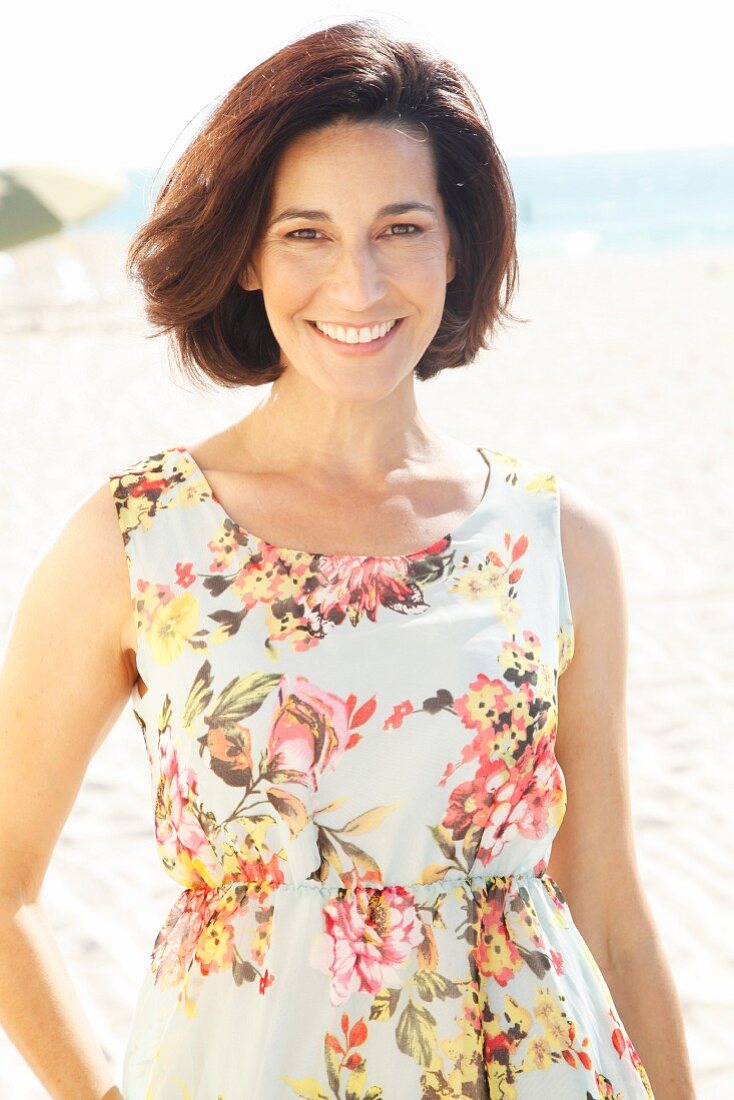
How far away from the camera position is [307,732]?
5.17 feet

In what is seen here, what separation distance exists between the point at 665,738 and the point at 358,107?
4282mm

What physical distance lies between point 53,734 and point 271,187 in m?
0.76

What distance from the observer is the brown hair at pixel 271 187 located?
1640 millimetres

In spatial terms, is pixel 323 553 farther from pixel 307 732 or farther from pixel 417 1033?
pixel 417 1033

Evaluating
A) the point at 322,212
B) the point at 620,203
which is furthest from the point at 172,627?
the point at 620,203

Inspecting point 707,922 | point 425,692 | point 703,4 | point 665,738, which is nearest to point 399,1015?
point 425,692

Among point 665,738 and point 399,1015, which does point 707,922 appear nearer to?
point 665,738

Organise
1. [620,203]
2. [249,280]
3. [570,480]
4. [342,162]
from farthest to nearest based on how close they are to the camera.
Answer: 1. [620,203]
2. [570,480]
3. [249,280]
4. [342,162]

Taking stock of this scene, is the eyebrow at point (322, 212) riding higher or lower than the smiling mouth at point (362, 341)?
higher

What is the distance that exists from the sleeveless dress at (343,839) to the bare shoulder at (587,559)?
5.3 inches

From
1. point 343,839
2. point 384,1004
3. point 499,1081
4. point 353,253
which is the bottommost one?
point 499,1081

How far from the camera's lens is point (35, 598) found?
5.22 feet

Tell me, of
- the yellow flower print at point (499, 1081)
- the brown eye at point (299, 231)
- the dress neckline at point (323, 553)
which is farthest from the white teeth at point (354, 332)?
the yellow flower print at point (499, 1081)

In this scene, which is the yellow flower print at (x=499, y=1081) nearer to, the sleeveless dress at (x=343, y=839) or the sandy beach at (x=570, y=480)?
the sleeveless dress at (x=343, y=839)
